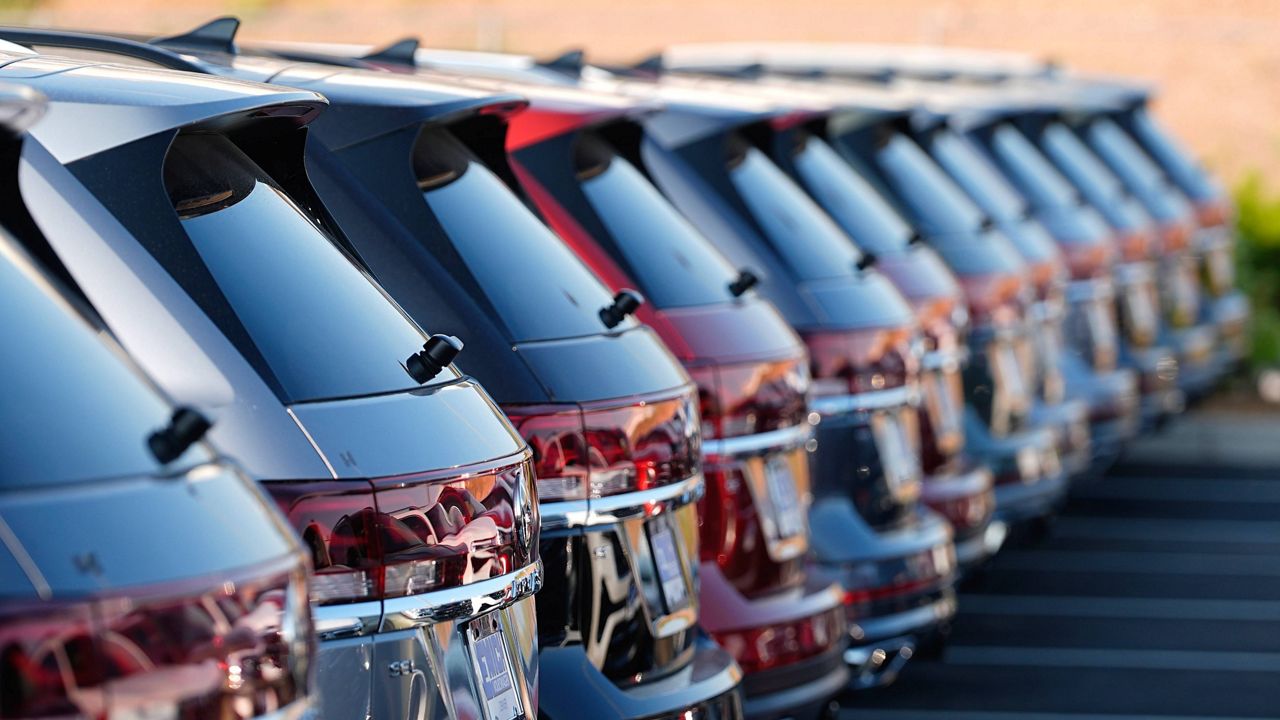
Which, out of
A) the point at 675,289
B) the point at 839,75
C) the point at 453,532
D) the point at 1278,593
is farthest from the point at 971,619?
the point at 453,532

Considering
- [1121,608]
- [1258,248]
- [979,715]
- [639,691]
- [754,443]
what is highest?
[754,443]

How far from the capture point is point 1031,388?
10133 millimetres

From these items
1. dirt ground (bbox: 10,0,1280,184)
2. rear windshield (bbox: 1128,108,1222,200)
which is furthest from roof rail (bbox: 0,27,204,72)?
dirt ground (bbox: 10,0,1280,184)

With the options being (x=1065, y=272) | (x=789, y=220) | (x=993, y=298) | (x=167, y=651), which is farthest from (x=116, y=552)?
(x=1065, y=272)

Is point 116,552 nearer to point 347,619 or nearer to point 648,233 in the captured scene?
point 347,619

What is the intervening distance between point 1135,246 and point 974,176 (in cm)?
288

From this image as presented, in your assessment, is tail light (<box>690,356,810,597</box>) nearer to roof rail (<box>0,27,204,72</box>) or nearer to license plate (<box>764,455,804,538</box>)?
license plate (<box>764,455,804,538</box>)

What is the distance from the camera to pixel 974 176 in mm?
11016

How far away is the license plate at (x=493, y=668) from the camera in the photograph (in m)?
3.82

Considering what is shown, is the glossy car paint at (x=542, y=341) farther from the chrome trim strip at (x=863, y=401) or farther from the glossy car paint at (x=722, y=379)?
the chrome trim strip at (x=863, y=401)

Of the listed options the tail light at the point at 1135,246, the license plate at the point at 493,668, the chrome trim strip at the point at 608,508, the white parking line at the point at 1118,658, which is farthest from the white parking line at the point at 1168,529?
A: the license plate at the point at 493,668

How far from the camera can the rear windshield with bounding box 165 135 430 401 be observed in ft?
12.3

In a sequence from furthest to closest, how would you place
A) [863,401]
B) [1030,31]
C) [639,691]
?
[1030,31] → [863,401] → [639,691]

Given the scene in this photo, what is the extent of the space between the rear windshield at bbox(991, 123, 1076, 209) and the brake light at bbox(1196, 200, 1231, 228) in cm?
313
